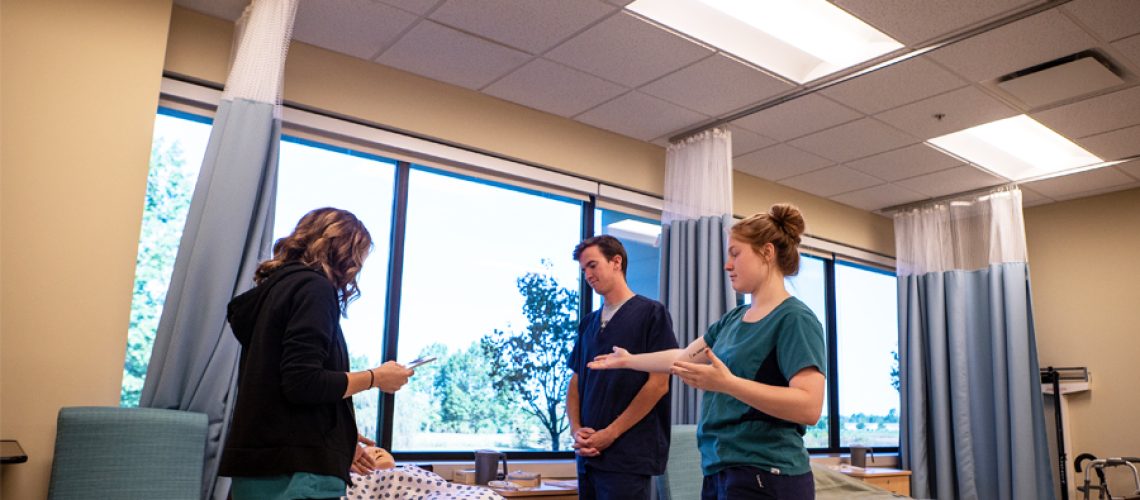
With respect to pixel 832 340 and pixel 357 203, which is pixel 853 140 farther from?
pixel 357 203

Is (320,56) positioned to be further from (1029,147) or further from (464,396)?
(1029,147)

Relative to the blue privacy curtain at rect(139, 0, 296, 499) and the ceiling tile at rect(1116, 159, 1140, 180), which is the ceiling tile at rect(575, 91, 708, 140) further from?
the ceiling tile at rect(1116, 159, 1140, 180)

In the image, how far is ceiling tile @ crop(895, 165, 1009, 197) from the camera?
567 cm

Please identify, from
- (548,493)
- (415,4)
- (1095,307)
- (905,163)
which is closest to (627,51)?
(415,4)

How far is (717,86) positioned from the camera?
4.32 m

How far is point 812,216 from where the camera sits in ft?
21.0

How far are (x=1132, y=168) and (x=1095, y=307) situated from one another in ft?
4.07

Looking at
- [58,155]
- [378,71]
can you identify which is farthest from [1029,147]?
[58,155]

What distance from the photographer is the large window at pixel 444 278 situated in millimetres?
3672

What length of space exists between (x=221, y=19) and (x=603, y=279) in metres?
2.26

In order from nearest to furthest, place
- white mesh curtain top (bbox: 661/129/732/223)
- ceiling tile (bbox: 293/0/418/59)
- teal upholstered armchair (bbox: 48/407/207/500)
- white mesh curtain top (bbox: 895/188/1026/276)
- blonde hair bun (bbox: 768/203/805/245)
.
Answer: blonde hair bun (bbox: 768/203/805/245), teal upholstered armchair (bbox: 48/407/207/500), ceiling tile (bbox: 293/0/418/59), white mesh curtain top (bbox: 661/129/732/223), white mesh curtain top (bbox: 895/188/1026/276)

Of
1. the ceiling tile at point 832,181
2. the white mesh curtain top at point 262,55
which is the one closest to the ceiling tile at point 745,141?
the ceiling tile at point 832,181

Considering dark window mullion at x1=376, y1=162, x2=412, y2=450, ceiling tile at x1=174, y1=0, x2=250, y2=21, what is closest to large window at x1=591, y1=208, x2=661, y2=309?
dark window mullion at x1=376, y1=162, x2=412, y2=450

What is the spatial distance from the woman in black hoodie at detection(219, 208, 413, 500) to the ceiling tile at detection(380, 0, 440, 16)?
194 cm
